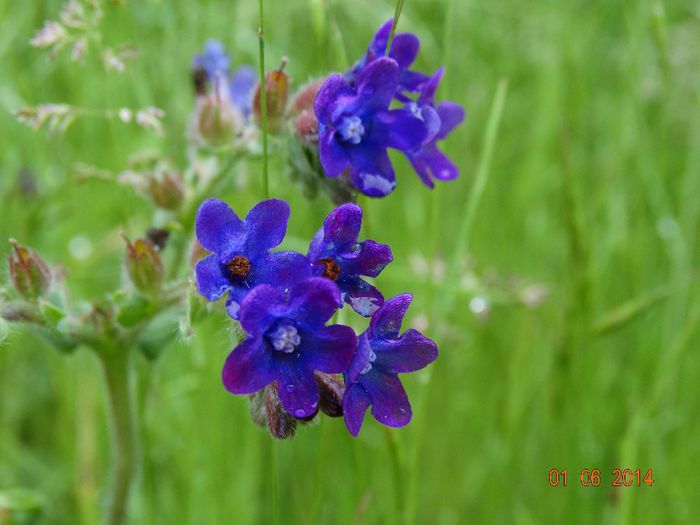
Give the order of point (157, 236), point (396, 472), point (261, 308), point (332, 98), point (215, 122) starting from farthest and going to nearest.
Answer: point (215, 122)
point (157, 236)
point (396, 472)
point (332, 98)
point (261, 308)

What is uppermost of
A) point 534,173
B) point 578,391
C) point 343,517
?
point 534,173

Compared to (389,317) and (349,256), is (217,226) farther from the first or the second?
(389,317)

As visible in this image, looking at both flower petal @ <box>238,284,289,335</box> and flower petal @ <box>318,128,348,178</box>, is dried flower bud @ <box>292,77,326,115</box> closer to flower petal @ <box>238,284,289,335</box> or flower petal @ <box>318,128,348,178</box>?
flower petal @ <box>318,128,348,178</box>

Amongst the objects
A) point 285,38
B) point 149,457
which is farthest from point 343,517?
point 285,38

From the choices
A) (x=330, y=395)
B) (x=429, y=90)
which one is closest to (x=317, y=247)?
(x=330, y=395)

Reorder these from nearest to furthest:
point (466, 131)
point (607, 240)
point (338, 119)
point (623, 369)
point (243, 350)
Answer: point (243, 350) → point (338, 119) → point (623, 369) → point (607, 240) → point (466, 131)

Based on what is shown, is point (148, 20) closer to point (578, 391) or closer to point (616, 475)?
point (578, 391)

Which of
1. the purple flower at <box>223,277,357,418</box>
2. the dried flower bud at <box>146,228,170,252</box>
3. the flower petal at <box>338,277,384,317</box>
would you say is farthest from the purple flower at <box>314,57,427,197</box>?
the dried flower bud at <box>146,228,170,252</box>
